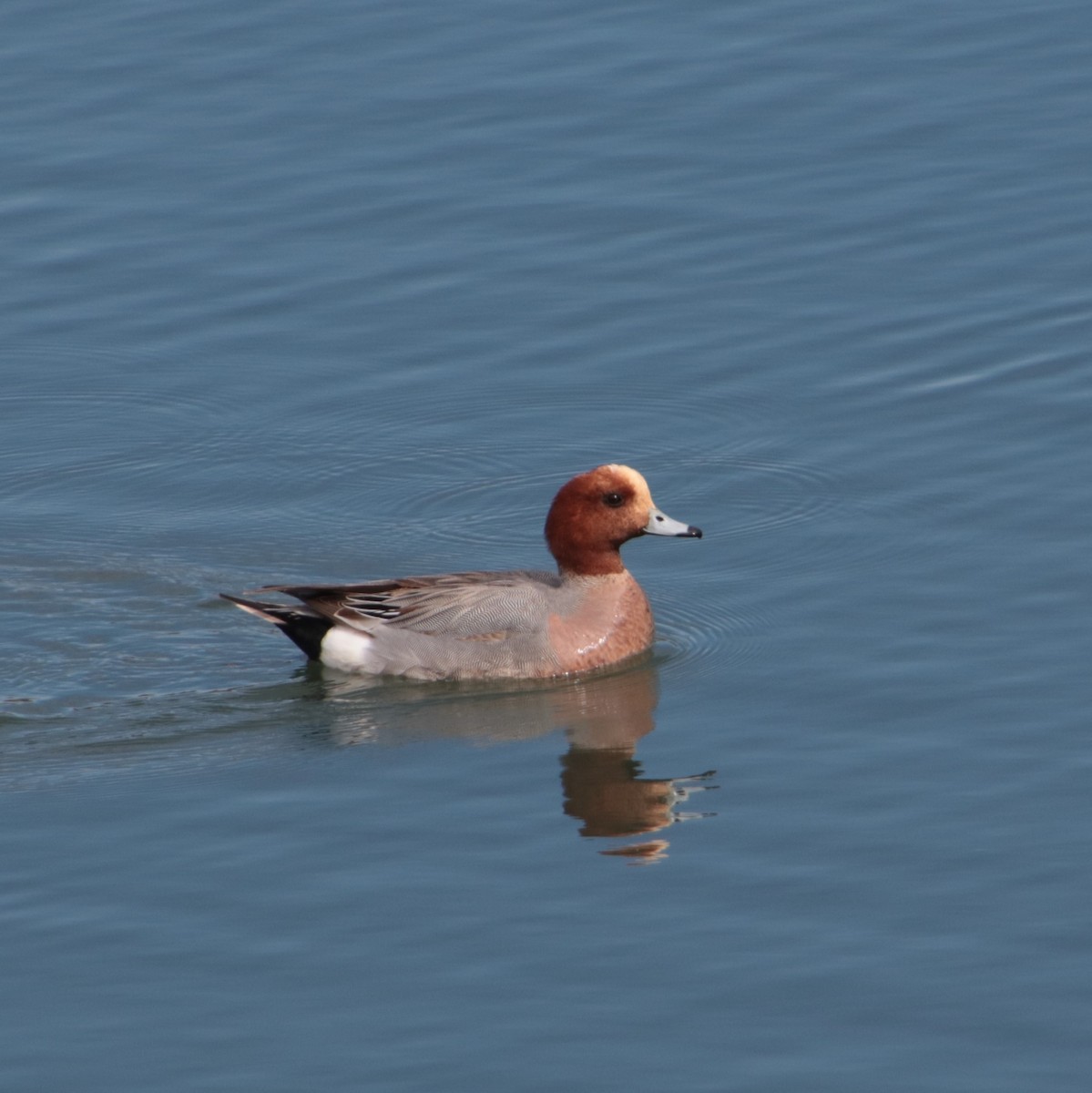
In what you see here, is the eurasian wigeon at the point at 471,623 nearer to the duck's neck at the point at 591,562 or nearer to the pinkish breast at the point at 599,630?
the pinkish breast at the point at 599,630

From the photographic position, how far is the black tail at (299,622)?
12.9 metres

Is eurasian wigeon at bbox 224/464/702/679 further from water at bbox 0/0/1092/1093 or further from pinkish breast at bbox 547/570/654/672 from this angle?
water at bbox 0/0/1092/1093

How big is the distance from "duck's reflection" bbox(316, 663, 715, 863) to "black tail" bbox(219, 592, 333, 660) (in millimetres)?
183

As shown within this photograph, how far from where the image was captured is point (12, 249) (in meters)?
17.8

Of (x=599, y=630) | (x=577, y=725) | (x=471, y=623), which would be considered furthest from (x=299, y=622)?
(x=577, y=725)

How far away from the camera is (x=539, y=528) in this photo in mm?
14383

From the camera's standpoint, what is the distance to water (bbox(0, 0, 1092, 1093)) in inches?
355

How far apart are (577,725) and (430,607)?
1199 mm

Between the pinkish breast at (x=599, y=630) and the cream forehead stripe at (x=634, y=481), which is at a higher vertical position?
the cream forehead stripe at (x=634, y=481)

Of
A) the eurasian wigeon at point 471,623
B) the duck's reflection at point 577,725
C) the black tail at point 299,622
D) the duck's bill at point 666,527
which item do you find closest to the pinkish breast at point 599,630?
the eurasian wigeon at point 471,623

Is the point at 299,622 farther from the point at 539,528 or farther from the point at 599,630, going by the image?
the point at 539,528

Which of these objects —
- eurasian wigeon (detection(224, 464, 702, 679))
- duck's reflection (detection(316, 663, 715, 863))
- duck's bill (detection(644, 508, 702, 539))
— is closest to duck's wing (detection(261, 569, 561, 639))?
eurasian wigeon (detection(224, 464, 702, 679))

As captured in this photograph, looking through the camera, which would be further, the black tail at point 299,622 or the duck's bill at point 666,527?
the duck's bill at point 666,527

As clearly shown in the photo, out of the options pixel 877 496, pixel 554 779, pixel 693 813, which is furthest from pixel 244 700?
pixel 877 496
